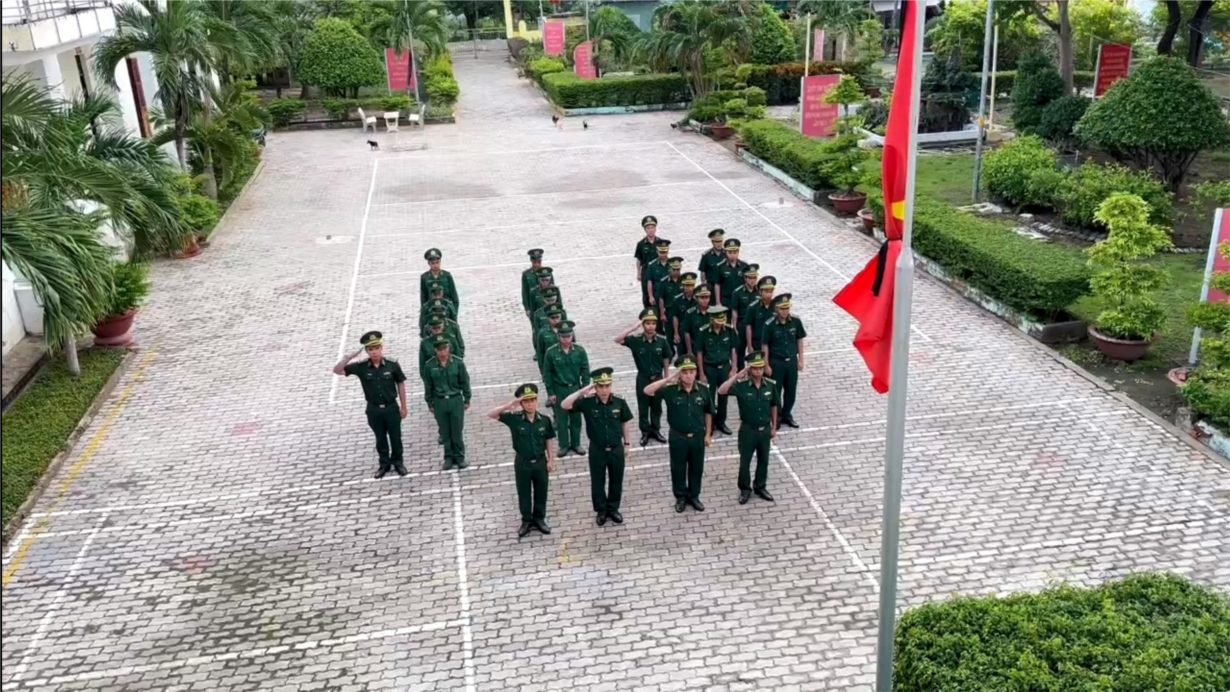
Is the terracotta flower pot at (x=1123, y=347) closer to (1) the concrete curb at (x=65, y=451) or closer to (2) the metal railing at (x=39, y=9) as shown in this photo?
(1) the concrete curb at (x=65, y=451)

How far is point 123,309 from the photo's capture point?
39.8 feet

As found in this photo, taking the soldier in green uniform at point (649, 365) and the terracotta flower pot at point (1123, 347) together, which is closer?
the soldier in green uniform at point (649, 365)

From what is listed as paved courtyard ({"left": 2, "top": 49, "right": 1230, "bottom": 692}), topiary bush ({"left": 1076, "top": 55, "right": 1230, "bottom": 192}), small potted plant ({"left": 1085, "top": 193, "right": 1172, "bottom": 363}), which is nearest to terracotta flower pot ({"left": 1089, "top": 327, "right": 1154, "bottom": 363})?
small potted plant ({"left": 1085, "top": 193, "right": 1172, "bottom": 363})

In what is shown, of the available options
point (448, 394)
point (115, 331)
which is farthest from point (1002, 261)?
point (115, 331)

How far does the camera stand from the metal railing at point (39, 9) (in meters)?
12.2

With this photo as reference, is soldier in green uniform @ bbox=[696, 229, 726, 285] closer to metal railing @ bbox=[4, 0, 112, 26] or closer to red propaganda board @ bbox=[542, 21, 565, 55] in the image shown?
metal railing @ bbox=[4, 0, 112, 26]

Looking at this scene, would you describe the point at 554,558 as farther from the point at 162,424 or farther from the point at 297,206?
the point at 297,206

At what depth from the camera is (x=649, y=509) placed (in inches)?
328

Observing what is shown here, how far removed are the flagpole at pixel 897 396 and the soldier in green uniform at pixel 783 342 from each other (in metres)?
4.09

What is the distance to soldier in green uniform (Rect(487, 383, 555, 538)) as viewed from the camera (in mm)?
7652

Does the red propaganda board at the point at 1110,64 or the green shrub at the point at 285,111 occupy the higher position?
the red propaganda board at the point at 1110,64

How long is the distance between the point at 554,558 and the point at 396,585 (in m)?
1.19

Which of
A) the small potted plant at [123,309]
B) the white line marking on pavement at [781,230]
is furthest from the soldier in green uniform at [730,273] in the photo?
the small potted plant at [123,309]

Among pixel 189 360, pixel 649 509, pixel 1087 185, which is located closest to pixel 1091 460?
pixel 649 509
